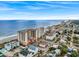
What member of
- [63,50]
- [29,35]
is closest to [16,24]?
[29,35]

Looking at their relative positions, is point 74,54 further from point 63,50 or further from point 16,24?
point 16,24

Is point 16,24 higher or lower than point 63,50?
higher

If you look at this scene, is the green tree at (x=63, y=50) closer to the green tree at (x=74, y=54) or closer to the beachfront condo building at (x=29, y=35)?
the green tree at (x=74, y=54)

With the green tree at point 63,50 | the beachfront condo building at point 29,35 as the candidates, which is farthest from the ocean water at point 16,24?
the green tree at point 63,50

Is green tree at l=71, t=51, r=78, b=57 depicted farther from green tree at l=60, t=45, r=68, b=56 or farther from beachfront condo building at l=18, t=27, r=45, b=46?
beachfront condo building at l=18, t=27, r=45, b=46

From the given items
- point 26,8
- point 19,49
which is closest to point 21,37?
point 19,49

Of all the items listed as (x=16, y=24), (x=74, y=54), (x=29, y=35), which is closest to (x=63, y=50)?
(x=74, y=54)

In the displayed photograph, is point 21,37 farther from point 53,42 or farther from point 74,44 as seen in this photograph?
point 74,44

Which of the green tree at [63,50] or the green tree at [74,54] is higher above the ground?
the green tree at [63,50]
